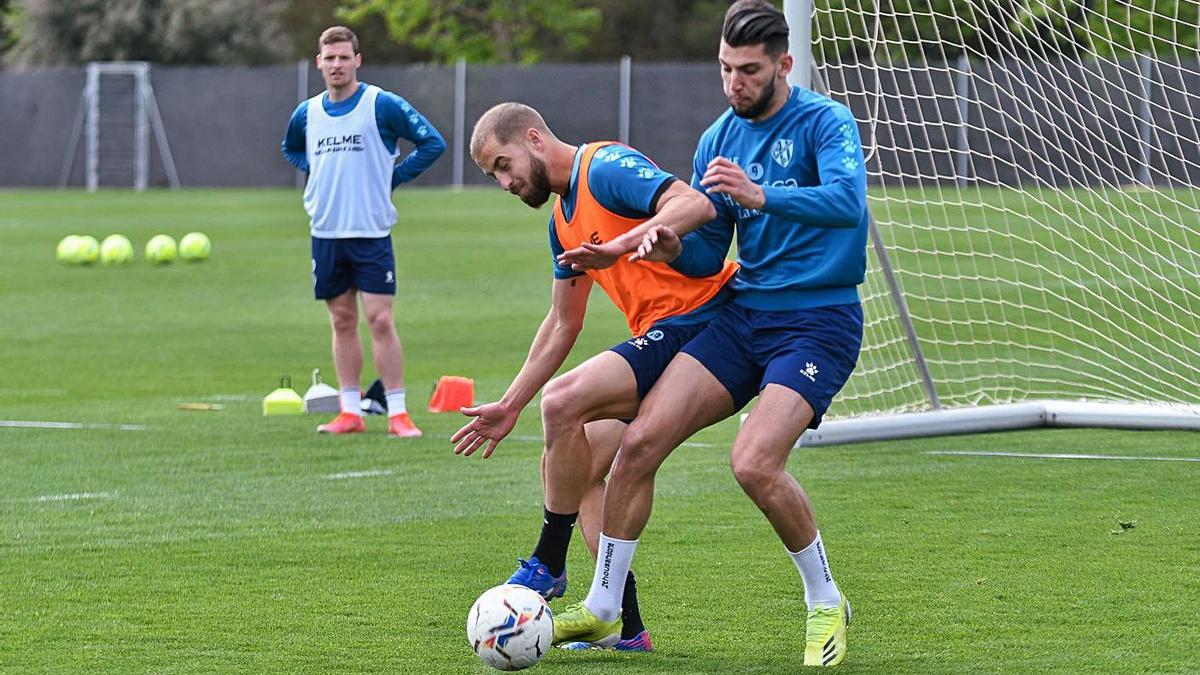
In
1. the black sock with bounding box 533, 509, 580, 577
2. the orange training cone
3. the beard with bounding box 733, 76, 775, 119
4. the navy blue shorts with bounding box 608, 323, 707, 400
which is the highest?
the beard with bounding box 733, 76, 775, 119

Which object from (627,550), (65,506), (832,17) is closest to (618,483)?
(627,550)

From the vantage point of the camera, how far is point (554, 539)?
5535 millimetres

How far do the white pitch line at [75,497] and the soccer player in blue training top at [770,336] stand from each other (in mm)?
3245

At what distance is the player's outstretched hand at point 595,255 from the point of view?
5031 mm

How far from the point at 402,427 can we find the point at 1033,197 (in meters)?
5.08

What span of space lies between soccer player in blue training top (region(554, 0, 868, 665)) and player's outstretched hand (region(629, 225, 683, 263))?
0.01 meters

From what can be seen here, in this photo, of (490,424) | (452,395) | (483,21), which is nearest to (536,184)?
(490,424)

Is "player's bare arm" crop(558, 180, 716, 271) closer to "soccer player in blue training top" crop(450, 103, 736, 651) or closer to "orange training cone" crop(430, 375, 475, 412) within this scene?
"soccer player in blue training top" crop(450, 103, 736, 651)

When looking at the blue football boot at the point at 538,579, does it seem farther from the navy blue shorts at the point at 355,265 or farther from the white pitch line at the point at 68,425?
the white pitch line at the point at 68,425

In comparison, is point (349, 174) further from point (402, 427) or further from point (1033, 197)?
point (1033, 197)

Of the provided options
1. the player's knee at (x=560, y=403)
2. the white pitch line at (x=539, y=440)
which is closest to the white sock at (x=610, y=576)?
the player's knee at (x=560, y=403)

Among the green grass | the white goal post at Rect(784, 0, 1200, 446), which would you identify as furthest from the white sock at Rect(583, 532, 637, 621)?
the white goal post at Rect(784, 0, 1200, 446)

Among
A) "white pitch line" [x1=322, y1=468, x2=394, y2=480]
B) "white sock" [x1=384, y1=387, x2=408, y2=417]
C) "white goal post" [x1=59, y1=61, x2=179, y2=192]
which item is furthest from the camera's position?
"white goal post" [x1=59, y1=61, x2=179, y2=192]

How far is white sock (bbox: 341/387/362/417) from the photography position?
32.3 ft
